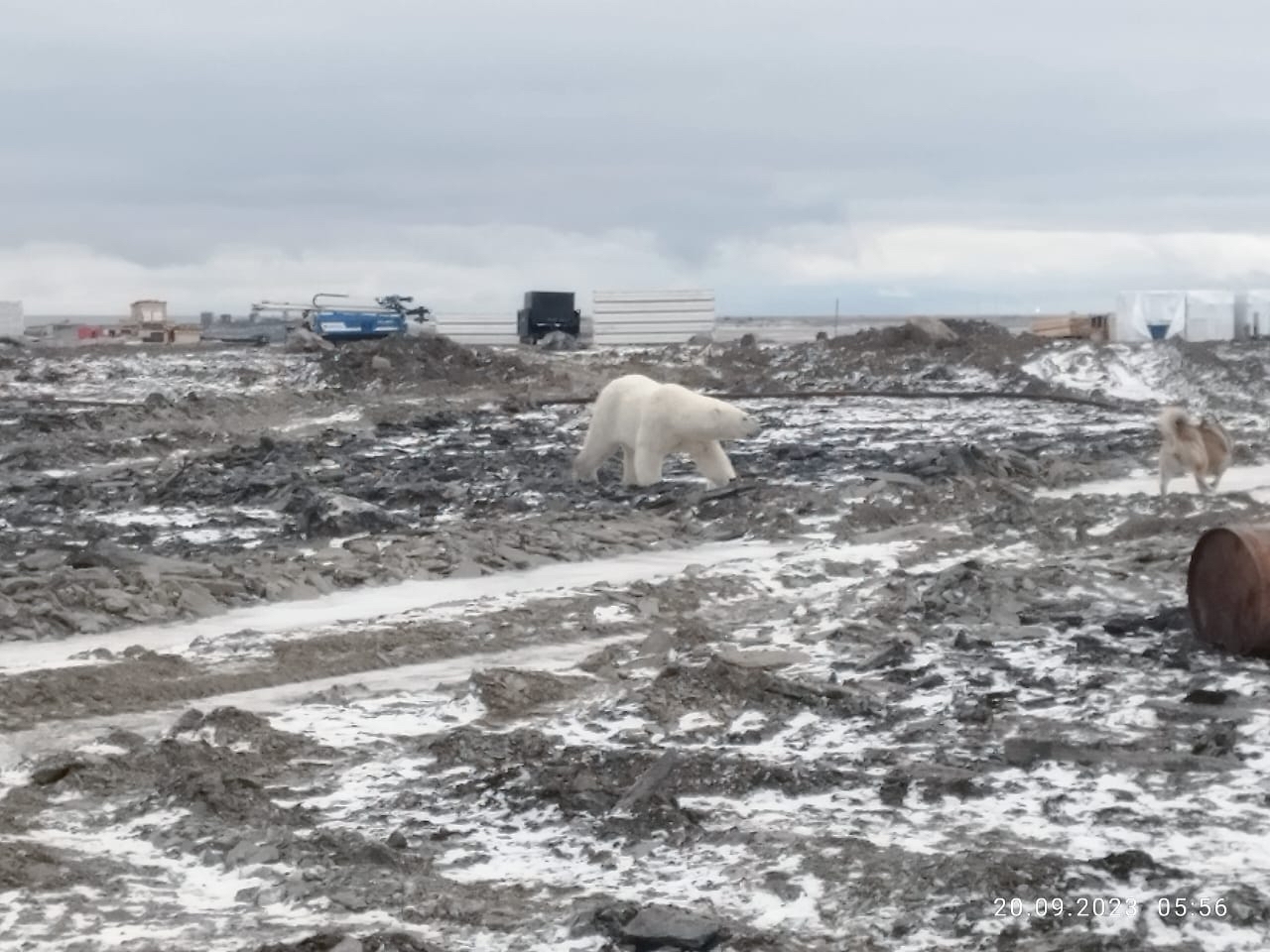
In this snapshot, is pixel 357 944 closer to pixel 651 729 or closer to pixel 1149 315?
pixel 651 729

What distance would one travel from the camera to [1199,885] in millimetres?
5723

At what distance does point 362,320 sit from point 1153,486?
3402 centimetres

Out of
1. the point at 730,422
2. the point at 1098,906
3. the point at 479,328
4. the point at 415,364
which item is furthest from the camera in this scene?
the point at 479,328

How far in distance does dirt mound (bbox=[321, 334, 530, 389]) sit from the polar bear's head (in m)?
17.6

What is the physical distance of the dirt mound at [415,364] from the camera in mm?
34594

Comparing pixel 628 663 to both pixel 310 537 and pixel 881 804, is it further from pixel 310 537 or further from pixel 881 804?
pixel 310 537

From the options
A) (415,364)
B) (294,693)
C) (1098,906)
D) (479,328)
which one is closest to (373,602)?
(294,693)

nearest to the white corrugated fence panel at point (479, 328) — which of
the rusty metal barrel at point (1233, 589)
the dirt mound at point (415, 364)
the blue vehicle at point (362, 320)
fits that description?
the blue vehicle at point (362, 320)

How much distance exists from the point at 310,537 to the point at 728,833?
8.65 metres

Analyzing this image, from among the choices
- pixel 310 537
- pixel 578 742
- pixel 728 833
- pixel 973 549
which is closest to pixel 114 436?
pixel 310 537

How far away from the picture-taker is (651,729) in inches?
318

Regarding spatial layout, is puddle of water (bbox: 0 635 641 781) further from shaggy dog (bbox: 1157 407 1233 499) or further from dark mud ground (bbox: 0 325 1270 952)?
shaggy dog (bbox: 1157 407 1233 499)

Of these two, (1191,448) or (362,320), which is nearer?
(1191,448)

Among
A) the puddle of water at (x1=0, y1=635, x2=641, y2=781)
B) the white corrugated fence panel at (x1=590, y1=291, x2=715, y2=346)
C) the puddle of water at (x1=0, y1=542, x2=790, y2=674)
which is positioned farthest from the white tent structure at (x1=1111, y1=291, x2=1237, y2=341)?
the puddle of water at (x1=0, y1=635, x2=641, y2=781)
